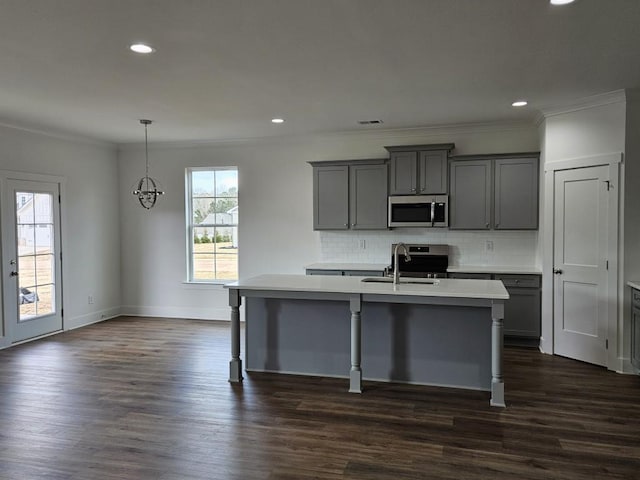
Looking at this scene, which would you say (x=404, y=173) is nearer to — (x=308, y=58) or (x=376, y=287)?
(x=376, y=287)

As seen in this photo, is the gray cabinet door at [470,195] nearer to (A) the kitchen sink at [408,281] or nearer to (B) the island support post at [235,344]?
(A) the kitchen sink at [408,281]

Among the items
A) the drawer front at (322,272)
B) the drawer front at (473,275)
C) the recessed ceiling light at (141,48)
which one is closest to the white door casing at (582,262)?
the drawer front at (473,275)

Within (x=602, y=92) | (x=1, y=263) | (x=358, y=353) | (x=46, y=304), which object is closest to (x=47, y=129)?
(x=1, y=263)

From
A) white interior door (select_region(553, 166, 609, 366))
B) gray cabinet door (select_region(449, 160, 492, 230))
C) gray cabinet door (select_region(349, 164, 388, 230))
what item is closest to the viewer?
white interior door (select_region(553, 166, 609, 366))

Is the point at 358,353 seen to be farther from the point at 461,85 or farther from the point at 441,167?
the point at 441,167

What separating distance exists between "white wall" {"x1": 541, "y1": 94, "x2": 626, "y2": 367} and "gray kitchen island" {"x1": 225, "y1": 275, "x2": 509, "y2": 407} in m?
1.34

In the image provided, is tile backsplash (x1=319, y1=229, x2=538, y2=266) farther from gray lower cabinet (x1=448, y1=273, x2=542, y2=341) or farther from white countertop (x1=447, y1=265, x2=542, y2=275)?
gray lower cabinet (x1=448, y1=273, x2=542, y2=341)

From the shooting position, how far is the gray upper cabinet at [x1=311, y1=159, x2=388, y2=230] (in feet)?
20.7

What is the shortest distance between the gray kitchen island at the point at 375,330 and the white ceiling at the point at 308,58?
68.8 inches

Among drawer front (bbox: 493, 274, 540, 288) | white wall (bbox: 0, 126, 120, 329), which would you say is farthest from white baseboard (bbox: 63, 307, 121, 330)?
drawer front (bbox: 493, 274, 540, 288)

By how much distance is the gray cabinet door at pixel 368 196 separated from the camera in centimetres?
630

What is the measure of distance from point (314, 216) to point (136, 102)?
A: 2.67 metres

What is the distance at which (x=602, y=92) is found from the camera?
179 inches

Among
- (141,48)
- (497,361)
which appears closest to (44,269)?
(141,48)
